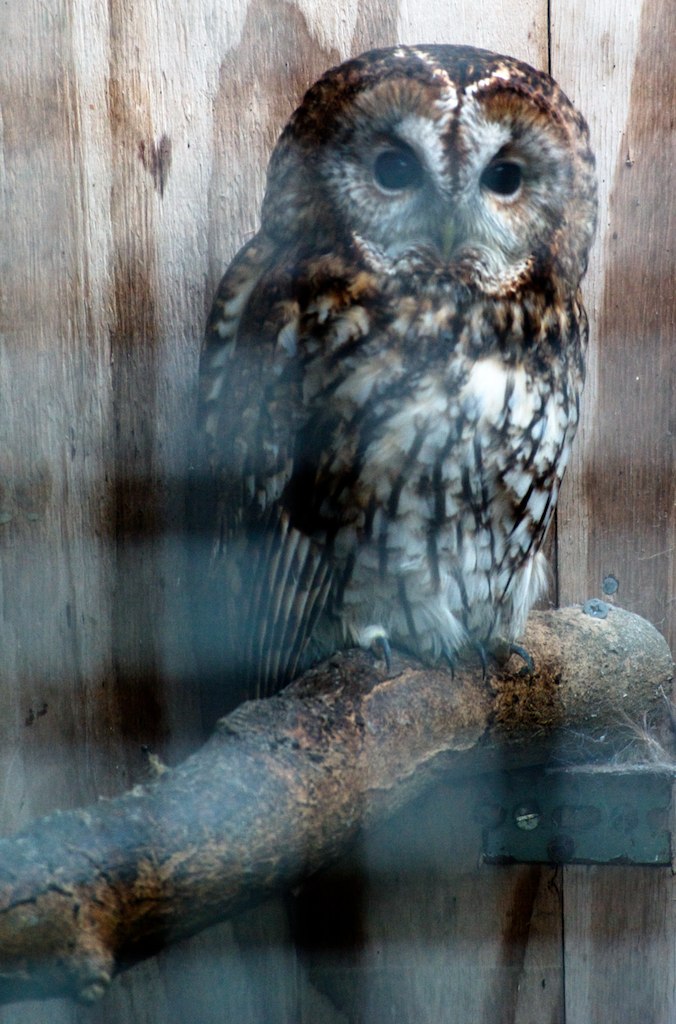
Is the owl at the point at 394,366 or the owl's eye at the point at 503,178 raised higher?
the owl's eye at the point at 503,178

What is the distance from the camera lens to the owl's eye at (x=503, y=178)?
917 mm

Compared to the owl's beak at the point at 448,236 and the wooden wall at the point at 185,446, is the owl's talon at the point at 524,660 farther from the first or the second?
the owl's beak at the point at 448,236

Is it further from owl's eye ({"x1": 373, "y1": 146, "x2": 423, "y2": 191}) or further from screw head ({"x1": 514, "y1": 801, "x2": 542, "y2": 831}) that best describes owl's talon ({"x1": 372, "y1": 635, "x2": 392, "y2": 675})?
owl's eye ({"x1": 373, "y1": 146, "x2": 423, "y2": 191})

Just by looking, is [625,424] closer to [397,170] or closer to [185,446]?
[397,170]

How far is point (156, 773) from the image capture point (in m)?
0.68

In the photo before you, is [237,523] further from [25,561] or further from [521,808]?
[521,808]

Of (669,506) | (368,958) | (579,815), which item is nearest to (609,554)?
(669,506)

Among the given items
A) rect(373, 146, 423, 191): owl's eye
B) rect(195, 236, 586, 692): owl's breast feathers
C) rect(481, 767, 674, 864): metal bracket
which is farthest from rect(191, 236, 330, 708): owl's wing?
rect(481, 767, 674, 864): metal bracket

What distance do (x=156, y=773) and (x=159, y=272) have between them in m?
0.55

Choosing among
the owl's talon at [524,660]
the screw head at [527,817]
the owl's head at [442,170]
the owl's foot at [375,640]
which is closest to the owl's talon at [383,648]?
the owl's foot at [375,640]

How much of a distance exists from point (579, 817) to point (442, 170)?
70 centimetres

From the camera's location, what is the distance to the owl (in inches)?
34.9

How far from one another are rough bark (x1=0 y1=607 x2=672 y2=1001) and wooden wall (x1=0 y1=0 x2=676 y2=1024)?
12cm

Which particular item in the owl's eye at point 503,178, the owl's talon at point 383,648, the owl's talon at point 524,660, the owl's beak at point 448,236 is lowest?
the owl's talon at point 524,660
